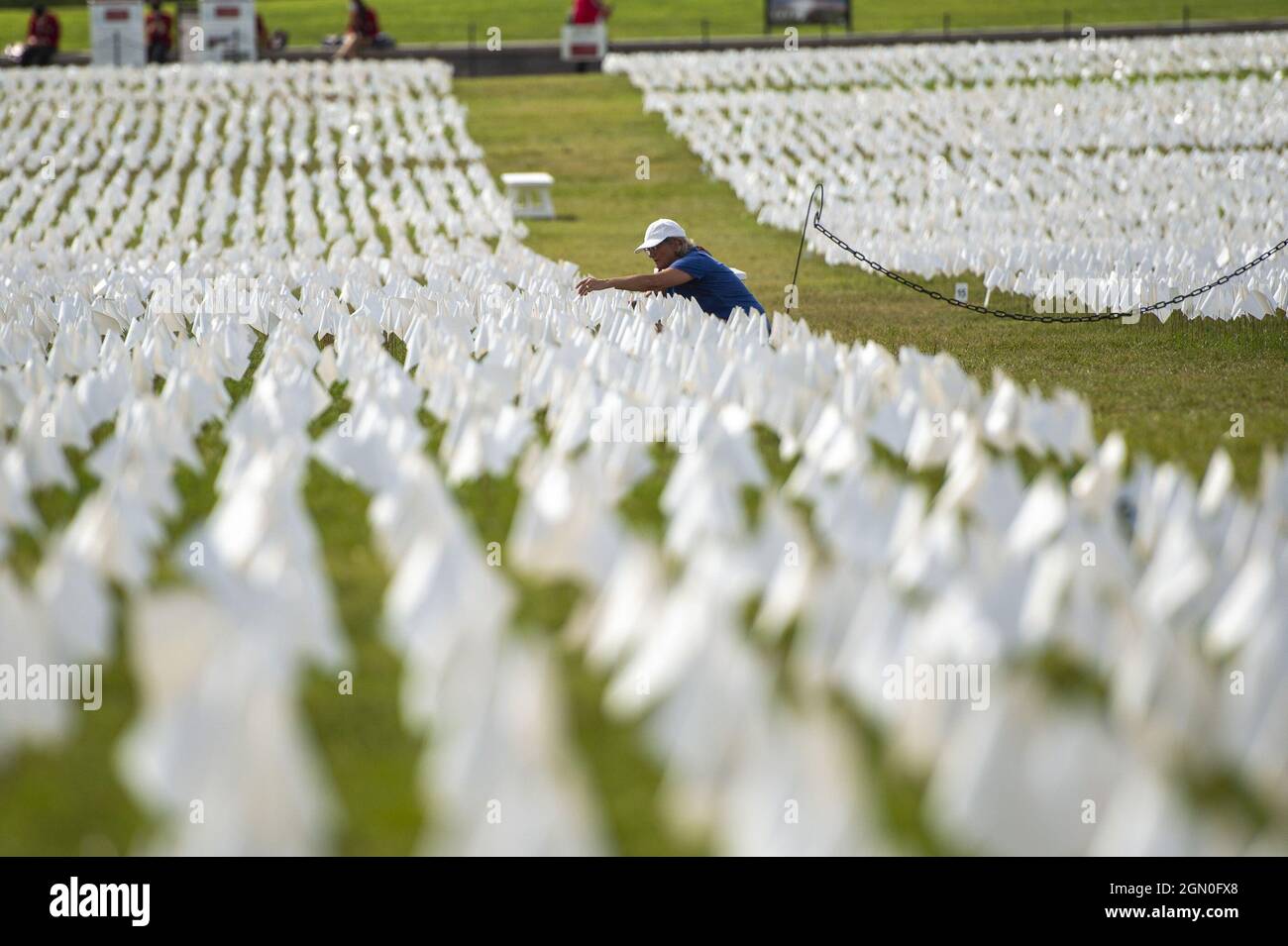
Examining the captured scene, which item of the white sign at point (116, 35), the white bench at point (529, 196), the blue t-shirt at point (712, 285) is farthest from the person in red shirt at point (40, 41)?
the blue t-shirt at point (712, 285)

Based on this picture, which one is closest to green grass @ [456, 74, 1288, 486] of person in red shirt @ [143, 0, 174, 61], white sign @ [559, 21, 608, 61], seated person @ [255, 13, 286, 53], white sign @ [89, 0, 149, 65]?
white sign @ [559, 21, 608, 61]

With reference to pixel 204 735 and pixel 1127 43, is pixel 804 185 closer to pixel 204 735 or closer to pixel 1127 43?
pixel 1127 43

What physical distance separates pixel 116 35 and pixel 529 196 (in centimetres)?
1708

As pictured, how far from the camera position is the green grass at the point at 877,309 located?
8367 mm

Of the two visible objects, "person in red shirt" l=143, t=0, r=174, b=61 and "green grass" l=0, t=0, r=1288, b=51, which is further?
"green grass" l=0, t=0, r=1288, b=51

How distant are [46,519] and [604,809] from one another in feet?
11.1

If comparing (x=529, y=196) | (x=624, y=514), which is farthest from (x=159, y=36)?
(x=624, y=514)

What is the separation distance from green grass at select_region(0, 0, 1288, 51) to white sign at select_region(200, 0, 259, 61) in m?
12.8

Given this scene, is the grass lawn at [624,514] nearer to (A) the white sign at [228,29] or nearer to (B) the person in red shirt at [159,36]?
(A) the white sign at [228,29]

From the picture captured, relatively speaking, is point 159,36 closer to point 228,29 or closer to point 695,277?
point 228,29

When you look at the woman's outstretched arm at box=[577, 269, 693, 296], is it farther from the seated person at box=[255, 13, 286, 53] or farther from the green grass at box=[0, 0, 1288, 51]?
the green grass at box=[0, 0, 1288, 51]

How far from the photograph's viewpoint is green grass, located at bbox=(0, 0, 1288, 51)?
155ft

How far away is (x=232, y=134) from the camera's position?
25719 millimetres

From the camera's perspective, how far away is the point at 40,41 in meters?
36.2
